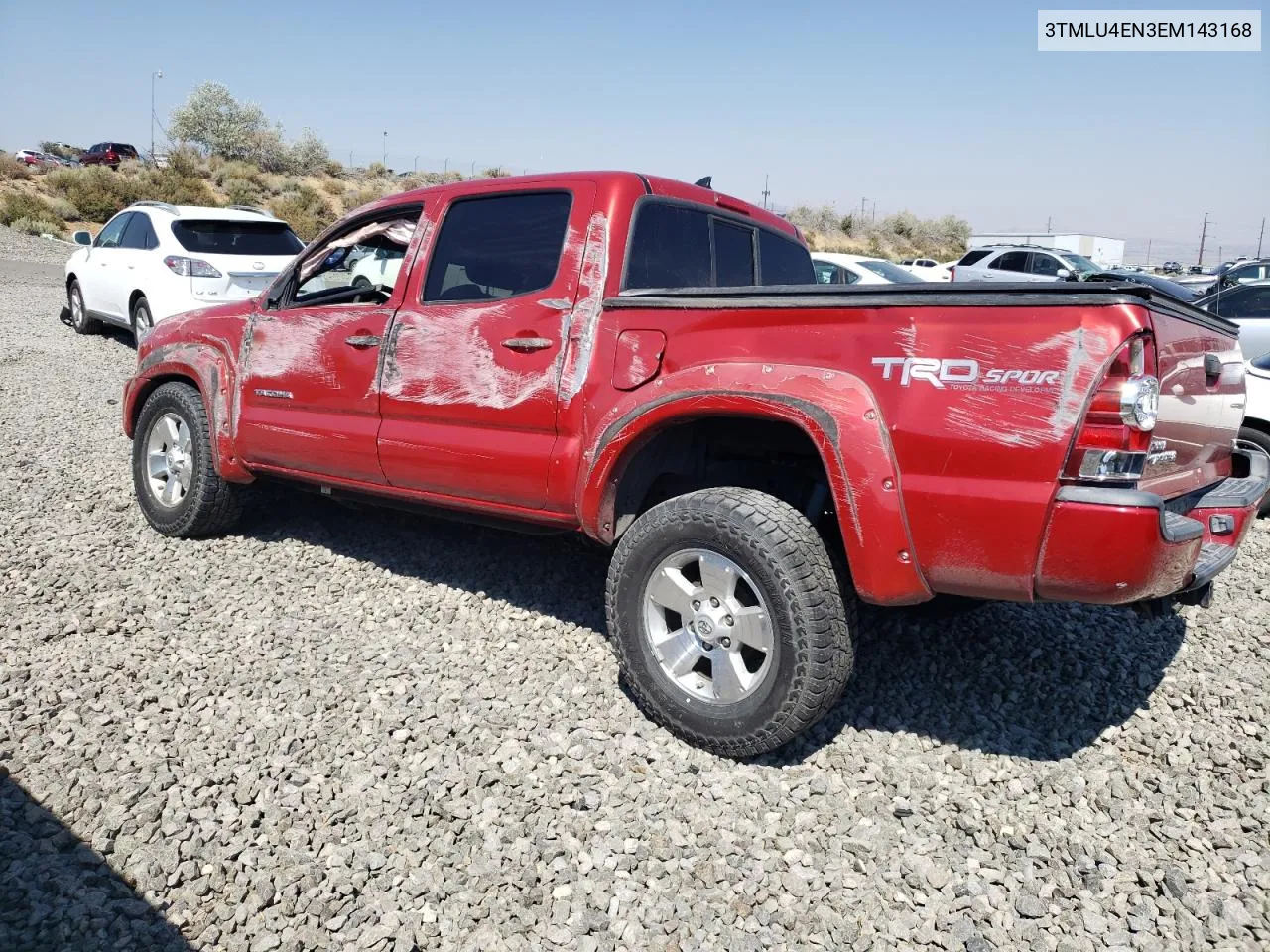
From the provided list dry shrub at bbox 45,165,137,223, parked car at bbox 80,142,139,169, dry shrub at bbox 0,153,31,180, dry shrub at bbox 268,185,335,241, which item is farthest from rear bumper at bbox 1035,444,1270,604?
parked car at bbox 80,142,139,169

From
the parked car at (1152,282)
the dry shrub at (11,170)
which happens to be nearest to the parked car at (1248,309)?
the parked car at (1152,282)

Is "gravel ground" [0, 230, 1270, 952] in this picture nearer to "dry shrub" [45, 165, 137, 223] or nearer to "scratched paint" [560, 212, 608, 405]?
"scratched paint" [560, 212, 608, 405]

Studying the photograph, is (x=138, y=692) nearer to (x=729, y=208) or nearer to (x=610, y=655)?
(x=610, y=655)

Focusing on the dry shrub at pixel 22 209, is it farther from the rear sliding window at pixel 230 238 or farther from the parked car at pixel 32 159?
the rear sliding window at pixel 230 238

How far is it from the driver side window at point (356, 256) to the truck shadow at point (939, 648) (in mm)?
1388

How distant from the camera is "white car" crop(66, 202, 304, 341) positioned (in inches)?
389

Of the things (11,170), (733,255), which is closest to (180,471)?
(733,255)

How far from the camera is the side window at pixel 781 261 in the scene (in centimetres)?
448

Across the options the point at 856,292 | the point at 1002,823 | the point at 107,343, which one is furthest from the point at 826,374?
the point at 107,343

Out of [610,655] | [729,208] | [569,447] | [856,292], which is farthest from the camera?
[729,208]

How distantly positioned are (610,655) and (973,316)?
2071 mm

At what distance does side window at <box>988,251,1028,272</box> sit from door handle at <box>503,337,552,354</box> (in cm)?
1858

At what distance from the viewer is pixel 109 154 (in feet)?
157

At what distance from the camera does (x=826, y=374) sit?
113 inches
